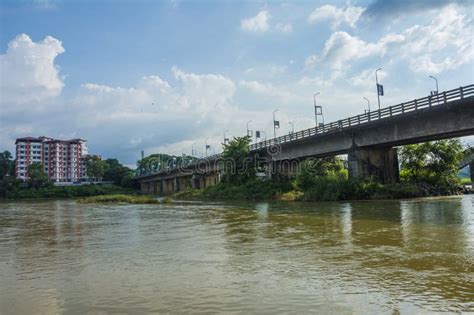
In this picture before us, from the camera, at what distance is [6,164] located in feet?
568

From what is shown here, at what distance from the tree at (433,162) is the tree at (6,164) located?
16415 centimetres

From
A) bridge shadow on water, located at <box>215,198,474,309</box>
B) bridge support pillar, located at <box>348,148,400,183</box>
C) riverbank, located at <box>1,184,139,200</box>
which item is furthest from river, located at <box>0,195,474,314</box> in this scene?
riverbank, located at <box>1,184,139,200</box>

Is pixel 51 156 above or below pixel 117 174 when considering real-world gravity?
above

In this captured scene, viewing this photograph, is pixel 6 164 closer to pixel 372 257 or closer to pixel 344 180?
pixel 344 180

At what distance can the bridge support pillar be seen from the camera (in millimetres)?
47656

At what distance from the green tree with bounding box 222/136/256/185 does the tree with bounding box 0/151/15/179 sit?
436ft

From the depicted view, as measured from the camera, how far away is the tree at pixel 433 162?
51312mm

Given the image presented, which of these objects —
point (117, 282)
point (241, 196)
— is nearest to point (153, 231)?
point (117, 282)

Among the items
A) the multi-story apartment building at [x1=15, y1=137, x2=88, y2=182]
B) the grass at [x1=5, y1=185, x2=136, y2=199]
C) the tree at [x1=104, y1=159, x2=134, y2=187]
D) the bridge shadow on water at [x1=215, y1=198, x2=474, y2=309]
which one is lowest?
the bridge shadow on water at [x1=215, y1=198, x2=474, y2=309]

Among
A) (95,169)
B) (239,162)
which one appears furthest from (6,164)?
(239,162)

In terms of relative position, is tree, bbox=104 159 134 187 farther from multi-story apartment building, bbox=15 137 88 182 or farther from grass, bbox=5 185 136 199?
grass, bbox=5 185 136 199

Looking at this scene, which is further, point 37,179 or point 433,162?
point 37,179

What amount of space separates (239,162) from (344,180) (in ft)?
93.8

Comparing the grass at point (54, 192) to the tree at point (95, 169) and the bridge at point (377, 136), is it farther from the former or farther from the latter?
the bridge at point (377, 136)
